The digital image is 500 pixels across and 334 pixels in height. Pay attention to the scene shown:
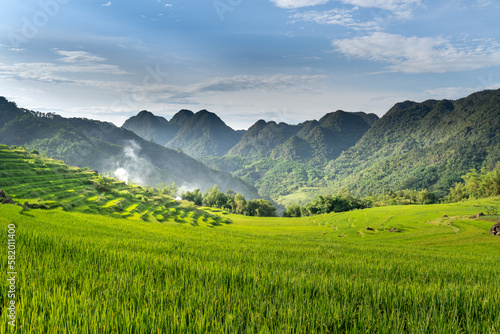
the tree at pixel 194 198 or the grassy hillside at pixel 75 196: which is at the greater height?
the grassy hillside at pixel 75 196

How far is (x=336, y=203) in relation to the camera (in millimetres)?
83312

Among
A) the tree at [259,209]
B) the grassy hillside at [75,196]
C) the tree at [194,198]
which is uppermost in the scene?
the grassy hillside at [75,196]

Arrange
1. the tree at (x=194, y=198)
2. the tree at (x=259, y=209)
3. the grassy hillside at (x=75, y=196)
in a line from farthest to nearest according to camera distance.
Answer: the tree at (x=194, y=198), the tree at (x=259, y=209), the grassy hillside at (x=75, y=196)

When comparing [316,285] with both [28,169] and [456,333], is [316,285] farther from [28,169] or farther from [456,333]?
[28,169]

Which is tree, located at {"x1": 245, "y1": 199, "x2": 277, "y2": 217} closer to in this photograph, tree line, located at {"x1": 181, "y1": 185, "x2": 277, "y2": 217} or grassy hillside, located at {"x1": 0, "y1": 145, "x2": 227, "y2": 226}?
tree line, located at {"x1": 181, "y1": 185, "x2": 277, "y2": 217}

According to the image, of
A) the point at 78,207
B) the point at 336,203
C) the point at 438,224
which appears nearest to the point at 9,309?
the point at 438,224

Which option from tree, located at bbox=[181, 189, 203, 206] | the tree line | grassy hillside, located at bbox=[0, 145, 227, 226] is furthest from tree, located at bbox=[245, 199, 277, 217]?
grassy hillside, located at bbox=[0, 145, 227, 226]

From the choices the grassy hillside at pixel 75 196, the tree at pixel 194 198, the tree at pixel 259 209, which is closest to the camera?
the grassy hillside at pixel 75 196

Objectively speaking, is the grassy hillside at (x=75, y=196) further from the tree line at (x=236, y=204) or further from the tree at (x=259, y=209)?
the tree at (x=259, y=209)

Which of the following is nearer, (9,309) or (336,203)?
(9,309)

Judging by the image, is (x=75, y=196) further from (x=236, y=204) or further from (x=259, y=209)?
(x=259, y=209)

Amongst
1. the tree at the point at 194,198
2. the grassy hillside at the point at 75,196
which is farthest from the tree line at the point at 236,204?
the grassy hillside at the point at 75,196

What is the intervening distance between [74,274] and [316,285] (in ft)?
12.2

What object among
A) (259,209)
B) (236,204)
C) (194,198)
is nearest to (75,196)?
(194,198)
